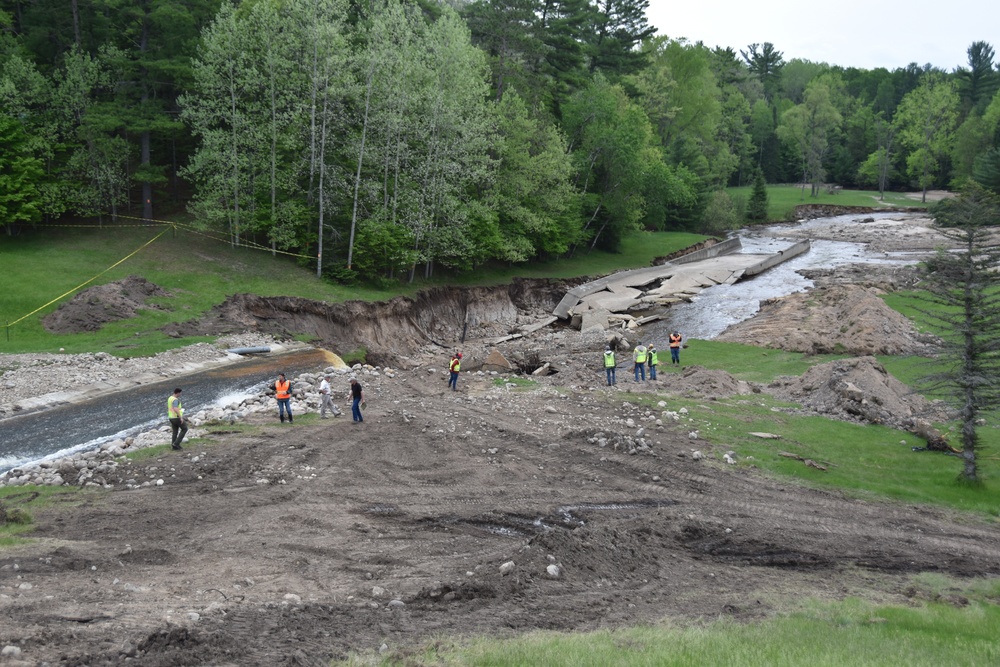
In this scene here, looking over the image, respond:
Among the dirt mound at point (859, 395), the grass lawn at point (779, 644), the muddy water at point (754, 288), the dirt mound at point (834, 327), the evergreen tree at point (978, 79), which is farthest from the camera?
the evergreen tree at point (978, 79)

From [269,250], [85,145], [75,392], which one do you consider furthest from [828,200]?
[75,392]

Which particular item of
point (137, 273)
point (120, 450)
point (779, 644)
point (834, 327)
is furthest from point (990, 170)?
point (120, 450)

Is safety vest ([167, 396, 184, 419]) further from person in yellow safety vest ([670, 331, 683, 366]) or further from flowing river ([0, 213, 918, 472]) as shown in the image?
person in yellow safety vest ([670, 331, 683, 366])

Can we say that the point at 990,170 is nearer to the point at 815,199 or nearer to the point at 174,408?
the point at 815,199

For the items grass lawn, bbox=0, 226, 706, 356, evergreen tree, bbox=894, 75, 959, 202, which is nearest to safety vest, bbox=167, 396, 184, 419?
grass lawn, bbox=0, 226, 706, 356

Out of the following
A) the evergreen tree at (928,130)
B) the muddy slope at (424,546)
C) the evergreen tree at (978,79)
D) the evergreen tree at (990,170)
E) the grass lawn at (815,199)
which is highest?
the evergreen tree at (978,79)

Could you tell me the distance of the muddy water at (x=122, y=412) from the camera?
24.6 metres

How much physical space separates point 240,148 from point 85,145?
10313 mm

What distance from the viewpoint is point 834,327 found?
144 feet

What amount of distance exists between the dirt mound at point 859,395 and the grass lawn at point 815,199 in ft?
285

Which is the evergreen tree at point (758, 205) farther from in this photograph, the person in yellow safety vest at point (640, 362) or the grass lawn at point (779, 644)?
the grass lawn at point (779, 644)

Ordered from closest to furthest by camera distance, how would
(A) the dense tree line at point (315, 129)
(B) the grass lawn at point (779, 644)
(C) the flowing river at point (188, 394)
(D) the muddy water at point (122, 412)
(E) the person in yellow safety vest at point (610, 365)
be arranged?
(B) the grass lawn at point (779, 644)
(D) the muddy water at point (122, 412)
(C) the flowing river at point (188, 394)
(E) the person in yellow safety vest at point (610, 365)
(A) the dense tree line at point (315, 129)

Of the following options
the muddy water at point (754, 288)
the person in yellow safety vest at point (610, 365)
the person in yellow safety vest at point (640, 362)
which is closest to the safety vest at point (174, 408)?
the person in yellow safety vest at point (610, 365)

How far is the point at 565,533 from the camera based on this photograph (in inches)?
651
